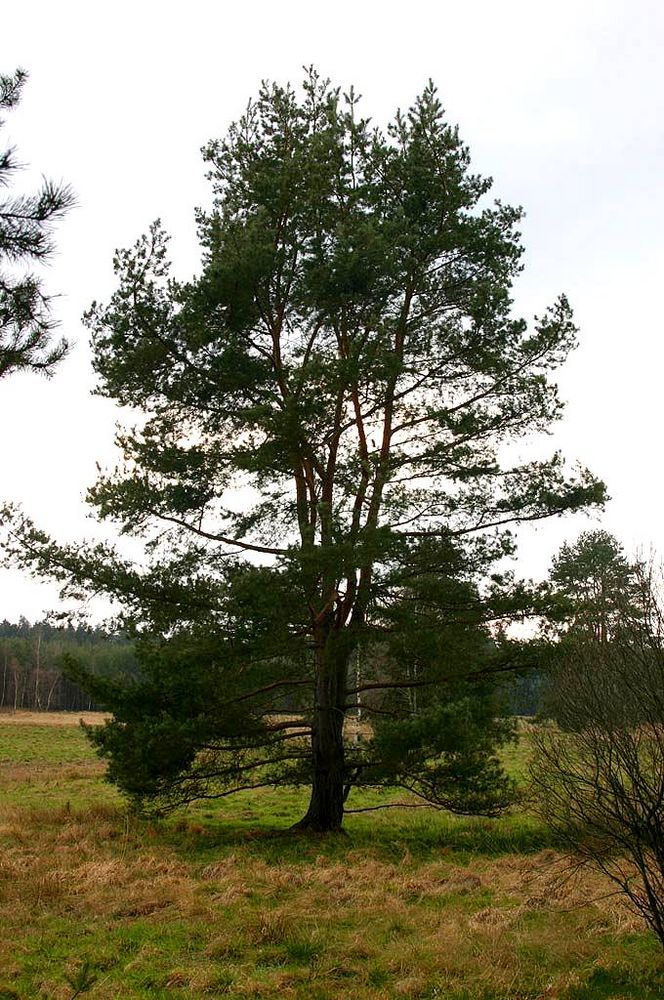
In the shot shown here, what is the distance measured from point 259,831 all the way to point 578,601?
661 centimetres

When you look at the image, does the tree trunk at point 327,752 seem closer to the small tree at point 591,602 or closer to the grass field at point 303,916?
the grass field at point 303,916

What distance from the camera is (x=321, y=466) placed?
13914 millimetres

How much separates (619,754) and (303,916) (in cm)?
377

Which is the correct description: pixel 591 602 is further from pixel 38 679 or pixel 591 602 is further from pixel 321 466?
pixel 38 679

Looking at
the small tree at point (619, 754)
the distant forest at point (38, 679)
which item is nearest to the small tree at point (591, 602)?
the small tree at point (619, 754)

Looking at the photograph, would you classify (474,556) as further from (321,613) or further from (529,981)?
(529,981)

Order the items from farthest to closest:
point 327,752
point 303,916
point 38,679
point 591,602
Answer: point 38,679, point 327,752, point 591,602, point 303,916

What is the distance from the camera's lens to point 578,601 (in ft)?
40.8

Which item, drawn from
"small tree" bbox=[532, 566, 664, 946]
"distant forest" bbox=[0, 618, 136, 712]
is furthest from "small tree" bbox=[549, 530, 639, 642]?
"distant forest" bbox=[0, 618, 136, 712]

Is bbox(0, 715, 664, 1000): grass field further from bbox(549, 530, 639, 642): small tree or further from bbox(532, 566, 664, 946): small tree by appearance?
bbox(549, 530, 639, 642): small tree

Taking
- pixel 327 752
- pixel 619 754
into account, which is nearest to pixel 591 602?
pixel 327 752

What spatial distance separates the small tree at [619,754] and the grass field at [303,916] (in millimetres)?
882

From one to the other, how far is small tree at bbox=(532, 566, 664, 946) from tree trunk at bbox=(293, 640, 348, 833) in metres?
5.52

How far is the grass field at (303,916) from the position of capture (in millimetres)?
6367
